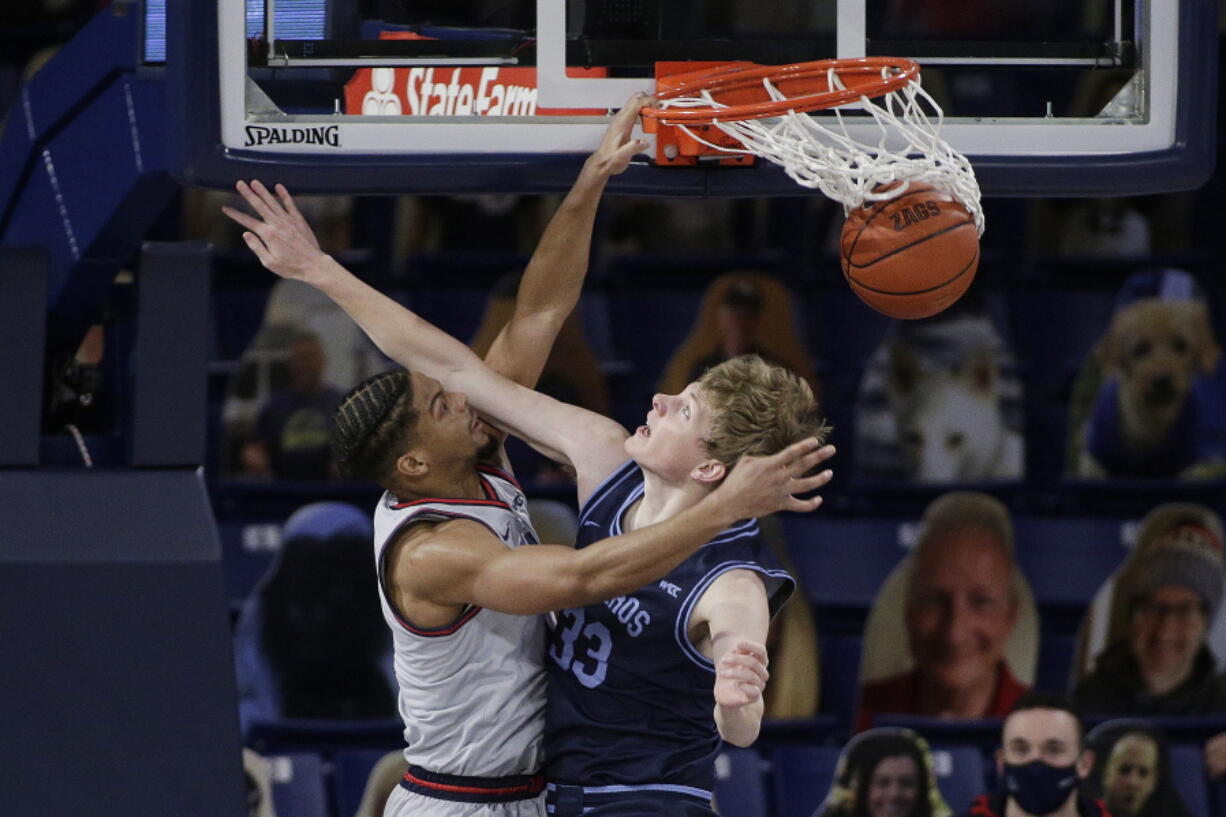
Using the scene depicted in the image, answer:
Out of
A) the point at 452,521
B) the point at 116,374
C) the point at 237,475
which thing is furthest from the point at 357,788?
the point at 452,521

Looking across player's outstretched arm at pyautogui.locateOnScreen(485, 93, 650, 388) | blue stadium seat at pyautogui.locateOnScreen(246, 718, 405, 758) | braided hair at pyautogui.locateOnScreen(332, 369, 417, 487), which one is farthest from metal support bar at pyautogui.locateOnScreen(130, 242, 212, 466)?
blue stadium seat at pyautogui.locateOnScreen(246, 718, 405, 758)

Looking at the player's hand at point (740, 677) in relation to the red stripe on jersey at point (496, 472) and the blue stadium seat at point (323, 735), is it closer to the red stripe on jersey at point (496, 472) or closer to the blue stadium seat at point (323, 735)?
the red stripe on jersey at point (496, 472)

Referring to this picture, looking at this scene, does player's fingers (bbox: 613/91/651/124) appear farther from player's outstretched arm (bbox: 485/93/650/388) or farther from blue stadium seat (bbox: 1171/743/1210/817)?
blue stadium seat (bbox: 1171/743/1210/817)

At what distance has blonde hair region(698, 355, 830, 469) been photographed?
2.79 meters

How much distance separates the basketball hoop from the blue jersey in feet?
1.93

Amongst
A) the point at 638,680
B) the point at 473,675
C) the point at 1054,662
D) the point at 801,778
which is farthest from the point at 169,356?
the point at 1054,662

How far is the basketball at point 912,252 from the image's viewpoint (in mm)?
2727

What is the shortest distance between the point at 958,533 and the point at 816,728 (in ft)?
2.40

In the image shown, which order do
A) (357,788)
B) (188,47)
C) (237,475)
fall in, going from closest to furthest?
(188,47) < (357,788) < (237,475)

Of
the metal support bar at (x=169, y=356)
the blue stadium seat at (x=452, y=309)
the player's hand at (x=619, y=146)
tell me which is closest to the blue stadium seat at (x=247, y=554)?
the blue stadium seat at (x=452, y=309)

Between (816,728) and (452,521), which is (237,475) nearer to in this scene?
(816,728)

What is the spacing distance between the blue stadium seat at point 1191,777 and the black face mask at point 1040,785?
1.69 feet

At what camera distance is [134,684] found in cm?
302

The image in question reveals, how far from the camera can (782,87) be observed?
2.87m
